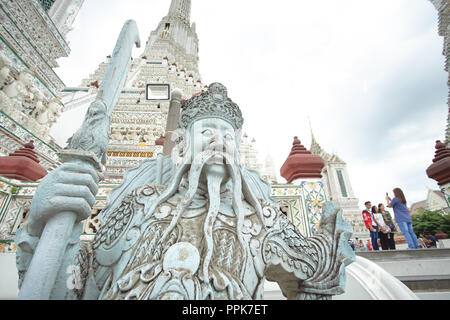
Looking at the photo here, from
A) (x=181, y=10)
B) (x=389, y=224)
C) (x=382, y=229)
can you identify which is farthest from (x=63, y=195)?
(x=181, y=10)

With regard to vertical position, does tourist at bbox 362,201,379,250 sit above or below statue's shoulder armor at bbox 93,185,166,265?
above

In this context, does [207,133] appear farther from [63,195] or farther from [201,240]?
[63,195]

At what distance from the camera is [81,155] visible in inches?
40.9

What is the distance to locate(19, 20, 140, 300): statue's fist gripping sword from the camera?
887mm

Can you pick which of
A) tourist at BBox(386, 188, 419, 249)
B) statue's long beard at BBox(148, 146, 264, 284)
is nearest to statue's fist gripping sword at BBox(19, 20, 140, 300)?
statue's long beard at BBox(148, 146, 264, 284)

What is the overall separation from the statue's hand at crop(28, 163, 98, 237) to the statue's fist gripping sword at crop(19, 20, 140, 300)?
30 millimetres

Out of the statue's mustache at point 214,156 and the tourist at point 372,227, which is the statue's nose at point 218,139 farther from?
the tourist at point 372,227

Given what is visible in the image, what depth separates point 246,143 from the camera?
809 inches

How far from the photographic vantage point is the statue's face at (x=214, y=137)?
136 cm

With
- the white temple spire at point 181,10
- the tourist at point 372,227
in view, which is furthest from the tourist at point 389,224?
the white temple spire at point 181,10

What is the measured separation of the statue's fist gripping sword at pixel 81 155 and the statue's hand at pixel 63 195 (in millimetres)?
30

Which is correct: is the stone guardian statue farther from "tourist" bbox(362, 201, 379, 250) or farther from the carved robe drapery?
"tourist" bbox(362, 201, 379, 250)
